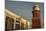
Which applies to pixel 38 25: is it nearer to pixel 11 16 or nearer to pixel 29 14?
pixel 29 14

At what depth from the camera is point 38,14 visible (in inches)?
25.9

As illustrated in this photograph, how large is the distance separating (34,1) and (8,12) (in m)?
0.21

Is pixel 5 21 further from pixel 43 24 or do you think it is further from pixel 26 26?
pixel 43 24

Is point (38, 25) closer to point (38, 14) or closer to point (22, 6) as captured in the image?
point (38, 14)

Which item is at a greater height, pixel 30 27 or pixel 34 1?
pixel 34 1

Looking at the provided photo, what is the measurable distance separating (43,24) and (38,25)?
0.04 meters

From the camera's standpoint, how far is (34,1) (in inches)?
26.0

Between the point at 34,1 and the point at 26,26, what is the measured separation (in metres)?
0.20
